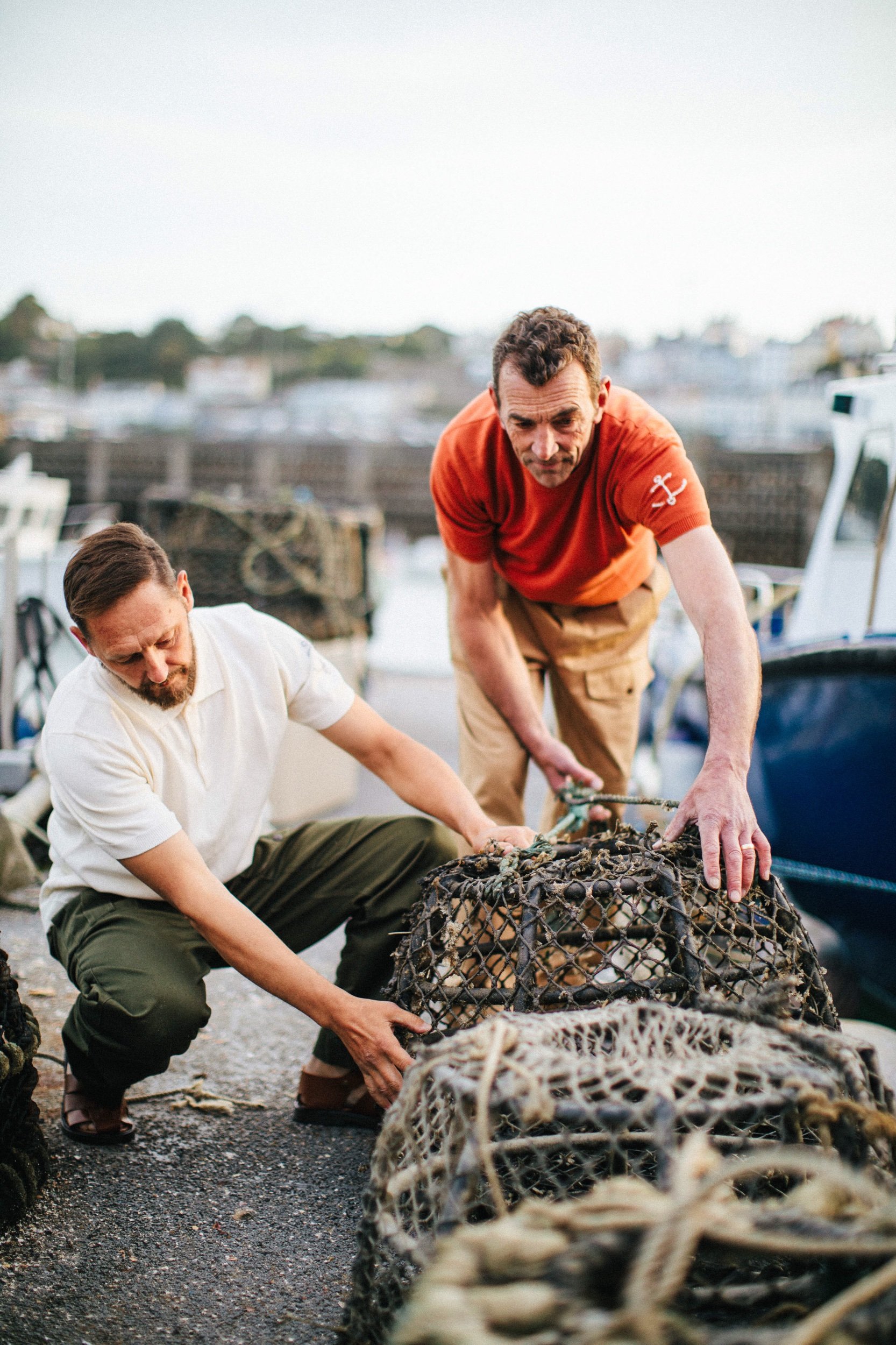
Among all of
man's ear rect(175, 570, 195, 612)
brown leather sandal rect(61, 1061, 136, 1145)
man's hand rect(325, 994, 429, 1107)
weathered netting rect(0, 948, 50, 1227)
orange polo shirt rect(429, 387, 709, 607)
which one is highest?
orange polo shirt rect(429, 387, 709, 607)

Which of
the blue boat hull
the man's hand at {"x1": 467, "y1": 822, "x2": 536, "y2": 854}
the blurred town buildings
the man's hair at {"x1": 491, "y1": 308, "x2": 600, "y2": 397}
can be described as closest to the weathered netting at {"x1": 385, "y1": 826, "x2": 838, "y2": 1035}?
the man's hand at {"x1": 467, "y1": 822, "x2": 536, "y2": 854}

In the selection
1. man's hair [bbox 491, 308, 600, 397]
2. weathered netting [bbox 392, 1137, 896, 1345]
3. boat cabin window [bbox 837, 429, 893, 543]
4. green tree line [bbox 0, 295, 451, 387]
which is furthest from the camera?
green tree line [bbox 0, 295, 451, 387]

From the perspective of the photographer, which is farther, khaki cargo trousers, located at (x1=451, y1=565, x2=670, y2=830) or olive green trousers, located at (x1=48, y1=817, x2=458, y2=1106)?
khaki cargo trousers, located at (x1=451, y1=565, x2=670, y2=830)

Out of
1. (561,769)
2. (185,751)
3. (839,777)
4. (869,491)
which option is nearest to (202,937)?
(185,751)

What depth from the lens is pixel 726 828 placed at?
181 centimetres

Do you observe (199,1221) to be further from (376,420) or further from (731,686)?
(376,420)

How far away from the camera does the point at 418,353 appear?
9106 centimetres

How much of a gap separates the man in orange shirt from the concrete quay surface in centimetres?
100

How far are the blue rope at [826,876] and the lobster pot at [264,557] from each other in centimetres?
238

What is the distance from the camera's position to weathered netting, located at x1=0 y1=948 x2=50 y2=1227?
182cm

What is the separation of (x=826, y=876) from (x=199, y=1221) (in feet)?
7.47

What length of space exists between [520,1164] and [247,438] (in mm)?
45319

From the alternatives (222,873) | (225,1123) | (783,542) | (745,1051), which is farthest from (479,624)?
(783,542)

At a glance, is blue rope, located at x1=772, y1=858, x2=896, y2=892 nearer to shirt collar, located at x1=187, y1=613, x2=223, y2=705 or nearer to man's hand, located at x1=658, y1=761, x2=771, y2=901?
man's hand, located at x1=658, y1=761, x2=771, y2=901
